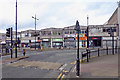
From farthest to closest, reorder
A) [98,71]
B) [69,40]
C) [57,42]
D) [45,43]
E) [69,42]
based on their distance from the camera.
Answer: [45,43]
[57,42]
[69,42]
[69,40]
[98,71]

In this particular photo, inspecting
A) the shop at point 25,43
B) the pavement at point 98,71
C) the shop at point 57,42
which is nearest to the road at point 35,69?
the pavement at point 98,71

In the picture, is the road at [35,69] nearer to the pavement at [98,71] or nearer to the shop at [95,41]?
the pavement at [98,71]

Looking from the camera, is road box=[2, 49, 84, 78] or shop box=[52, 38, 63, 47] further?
shop box=[52, 38, 63, 47]

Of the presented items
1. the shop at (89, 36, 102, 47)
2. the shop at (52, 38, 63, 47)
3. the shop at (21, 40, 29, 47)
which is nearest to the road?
the shop at (89, 36, 102, 47)

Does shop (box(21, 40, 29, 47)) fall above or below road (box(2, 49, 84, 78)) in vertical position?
above

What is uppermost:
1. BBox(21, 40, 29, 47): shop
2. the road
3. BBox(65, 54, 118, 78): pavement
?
BBox(21, 40, 29, 47): shop

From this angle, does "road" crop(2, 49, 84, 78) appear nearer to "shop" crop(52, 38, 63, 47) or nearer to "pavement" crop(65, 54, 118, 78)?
"pavement" crop(65, 54, 118, 78)

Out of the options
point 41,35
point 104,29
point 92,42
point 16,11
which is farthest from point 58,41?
point 16,11

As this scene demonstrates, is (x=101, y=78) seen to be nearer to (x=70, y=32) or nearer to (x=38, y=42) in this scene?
(x=70, y=32)

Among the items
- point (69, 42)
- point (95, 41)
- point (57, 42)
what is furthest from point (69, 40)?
point (95, 41)

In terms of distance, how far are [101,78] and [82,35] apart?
38815 millimetres

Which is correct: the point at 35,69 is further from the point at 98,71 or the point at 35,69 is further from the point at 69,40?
the point at 69,40

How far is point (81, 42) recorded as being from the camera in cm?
4478

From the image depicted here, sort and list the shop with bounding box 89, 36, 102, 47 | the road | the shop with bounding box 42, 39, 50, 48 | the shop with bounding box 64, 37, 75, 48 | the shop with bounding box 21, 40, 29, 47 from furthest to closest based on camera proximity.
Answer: the shop with bounding box 21, 40, 29, 47 < the shop with bounding box 42, 39, 50, 48 < the shop with bounding box 64, 37, 75, 48 < the shop with bounding box 89, 36, 102, 47 < the road
